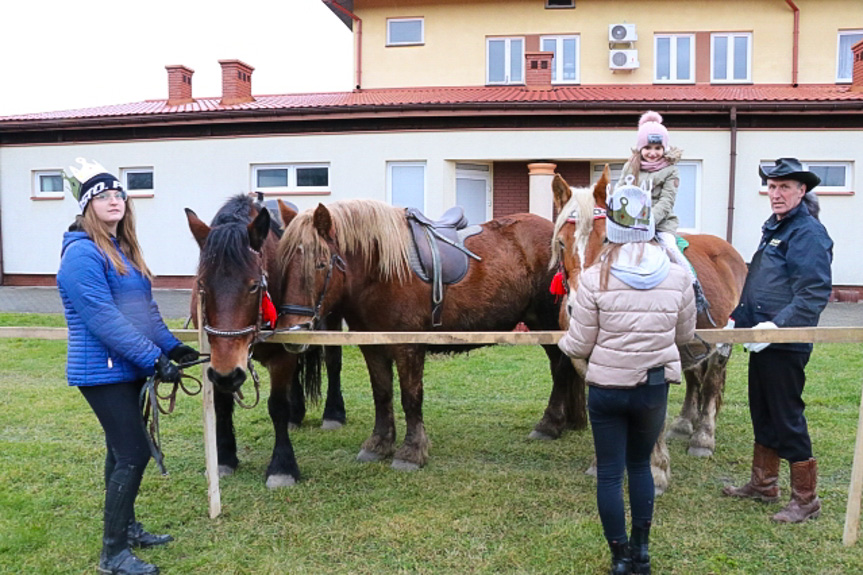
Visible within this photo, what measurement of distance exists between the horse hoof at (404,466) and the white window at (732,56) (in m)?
15.5

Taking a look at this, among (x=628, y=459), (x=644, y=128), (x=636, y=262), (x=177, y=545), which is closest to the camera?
(x=636, y=262)

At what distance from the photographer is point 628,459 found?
307 centimetres

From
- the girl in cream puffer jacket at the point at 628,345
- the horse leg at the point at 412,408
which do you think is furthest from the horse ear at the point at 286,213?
the girl in cream puffer jacket at the point at 628,345

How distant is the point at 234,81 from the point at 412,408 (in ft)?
47.7

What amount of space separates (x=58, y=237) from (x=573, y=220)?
15.5 meters

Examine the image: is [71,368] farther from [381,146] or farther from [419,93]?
[419,93]

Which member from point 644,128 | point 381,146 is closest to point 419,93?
point 381,146

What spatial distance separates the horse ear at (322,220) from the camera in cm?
416

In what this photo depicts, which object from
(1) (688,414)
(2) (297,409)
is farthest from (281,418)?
(1) (688,414)

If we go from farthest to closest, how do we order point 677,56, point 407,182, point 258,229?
1. point 677,56
2. point 407,182
3. point 258,229

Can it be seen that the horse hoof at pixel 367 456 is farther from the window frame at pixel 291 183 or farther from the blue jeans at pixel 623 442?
the window frame at pixel 291 183

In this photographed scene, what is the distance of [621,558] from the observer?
3.06 m

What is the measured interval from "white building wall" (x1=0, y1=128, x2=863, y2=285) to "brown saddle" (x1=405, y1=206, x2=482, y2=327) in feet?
29.8

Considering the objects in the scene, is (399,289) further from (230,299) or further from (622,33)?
(622,33)
